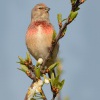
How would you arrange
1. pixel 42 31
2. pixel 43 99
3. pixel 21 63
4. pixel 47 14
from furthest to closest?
pixel 47 14, pixel 42 31, pixel 21 63, pixel 43 99

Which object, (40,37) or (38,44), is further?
(38,44)

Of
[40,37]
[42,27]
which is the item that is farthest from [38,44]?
[42,27]

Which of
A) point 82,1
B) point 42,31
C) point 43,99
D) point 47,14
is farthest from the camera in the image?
point 47,14

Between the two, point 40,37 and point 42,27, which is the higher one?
point 42,27

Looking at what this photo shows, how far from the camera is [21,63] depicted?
3.89 metres

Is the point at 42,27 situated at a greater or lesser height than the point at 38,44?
greater

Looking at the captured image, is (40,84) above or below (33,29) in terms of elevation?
below

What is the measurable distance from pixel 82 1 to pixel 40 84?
1.07 metres

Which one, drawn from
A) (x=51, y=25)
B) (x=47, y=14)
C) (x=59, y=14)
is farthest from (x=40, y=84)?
(x=47, y=14)

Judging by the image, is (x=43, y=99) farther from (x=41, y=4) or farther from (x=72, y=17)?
(x=41, y=4)

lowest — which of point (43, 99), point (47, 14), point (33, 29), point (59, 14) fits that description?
point (43, 99)

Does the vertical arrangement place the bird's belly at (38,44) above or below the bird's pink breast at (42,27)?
below

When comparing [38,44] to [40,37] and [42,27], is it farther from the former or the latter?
[42,27]

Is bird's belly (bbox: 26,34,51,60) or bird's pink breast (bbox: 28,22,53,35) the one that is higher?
bird's pink breast (bbox: 28,22,53,35)
